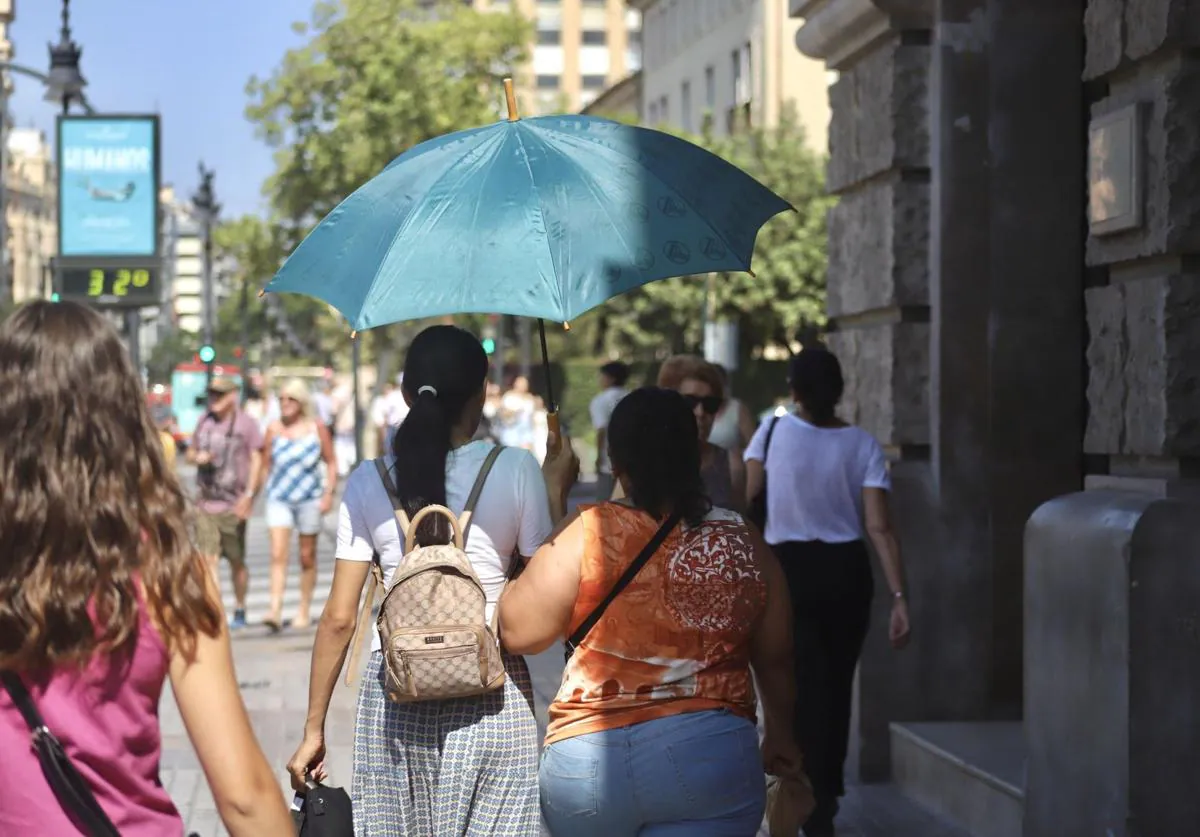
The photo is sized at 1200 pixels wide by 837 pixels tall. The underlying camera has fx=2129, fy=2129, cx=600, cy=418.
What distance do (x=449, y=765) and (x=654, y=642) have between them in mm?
588

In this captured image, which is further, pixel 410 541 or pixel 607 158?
pixel 607 158

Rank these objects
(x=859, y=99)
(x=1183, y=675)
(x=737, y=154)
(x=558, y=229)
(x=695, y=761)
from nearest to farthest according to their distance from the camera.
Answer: (x=695, y=761), (x=558, y=229), (x=1183, y=675), (x=859, y=99), (x=737, y=154)

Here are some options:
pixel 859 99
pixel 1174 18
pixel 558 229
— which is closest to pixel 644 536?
pixel 558 229

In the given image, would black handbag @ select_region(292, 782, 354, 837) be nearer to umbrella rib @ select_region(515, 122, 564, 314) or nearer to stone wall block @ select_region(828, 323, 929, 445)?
umbrella rib @ select_region(515, 122, 564, 314)

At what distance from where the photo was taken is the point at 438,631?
14.4 feet

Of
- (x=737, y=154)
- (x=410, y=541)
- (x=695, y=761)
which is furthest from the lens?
(x=737, y=154)

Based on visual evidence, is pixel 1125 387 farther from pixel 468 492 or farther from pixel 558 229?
pixel 468 492

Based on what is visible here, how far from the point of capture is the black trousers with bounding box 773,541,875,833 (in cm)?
738

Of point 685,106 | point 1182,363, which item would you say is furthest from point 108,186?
point 685,106

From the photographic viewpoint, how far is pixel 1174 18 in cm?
602

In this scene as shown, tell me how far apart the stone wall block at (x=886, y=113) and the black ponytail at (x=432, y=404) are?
168 inches

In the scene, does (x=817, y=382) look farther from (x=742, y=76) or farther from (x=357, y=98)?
(x=742, y=76)

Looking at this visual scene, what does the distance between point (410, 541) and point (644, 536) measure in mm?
542

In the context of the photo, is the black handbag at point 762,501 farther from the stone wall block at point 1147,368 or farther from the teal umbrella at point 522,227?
the teal umbrella at point 522,227
